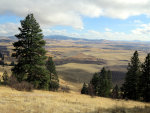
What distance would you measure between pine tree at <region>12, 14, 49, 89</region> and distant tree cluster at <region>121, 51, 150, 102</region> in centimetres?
1809

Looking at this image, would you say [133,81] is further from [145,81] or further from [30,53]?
[30,53]

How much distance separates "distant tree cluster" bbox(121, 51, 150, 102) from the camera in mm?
24344

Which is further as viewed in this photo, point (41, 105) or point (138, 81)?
point (138, 81)

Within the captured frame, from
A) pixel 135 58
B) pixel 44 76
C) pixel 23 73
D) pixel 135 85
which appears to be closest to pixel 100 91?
pixel 135 85

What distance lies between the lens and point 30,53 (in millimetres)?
18250

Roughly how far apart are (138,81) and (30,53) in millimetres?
21538

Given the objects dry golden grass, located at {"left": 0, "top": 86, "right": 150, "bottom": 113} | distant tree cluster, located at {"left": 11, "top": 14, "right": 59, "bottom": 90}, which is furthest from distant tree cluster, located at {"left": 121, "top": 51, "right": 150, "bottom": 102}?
distant tree cluster, located at {"left": 11, "top": 14, "right": 59, "bottom": 90}

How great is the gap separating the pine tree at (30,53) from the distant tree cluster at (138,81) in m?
18.1

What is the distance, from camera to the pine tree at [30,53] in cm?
1812

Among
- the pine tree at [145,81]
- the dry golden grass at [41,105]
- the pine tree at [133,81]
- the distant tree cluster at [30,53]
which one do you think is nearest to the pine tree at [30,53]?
the distant tree cluster at [30,53]

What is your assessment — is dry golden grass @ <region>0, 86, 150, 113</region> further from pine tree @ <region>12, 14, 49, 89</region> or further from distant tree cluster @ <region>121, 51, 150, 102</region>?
distant tree cluster @ <region>121, 51, 150, 102</region>

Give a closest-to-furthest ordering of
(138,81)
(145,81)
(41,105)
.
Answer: (41,105), (145,81), (138,81)

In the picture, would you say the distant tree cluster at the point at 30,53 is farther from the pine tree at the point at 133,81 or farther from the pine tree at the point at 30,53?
the pine tree at the point at 133,81

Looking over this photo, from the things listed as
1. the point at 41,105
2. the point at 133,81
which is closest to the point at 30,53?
the point at 41,105
